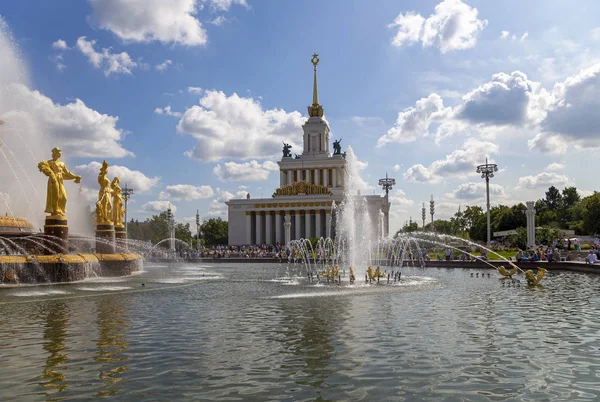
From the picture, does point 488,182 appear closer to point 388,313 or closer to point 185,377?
point 388,313

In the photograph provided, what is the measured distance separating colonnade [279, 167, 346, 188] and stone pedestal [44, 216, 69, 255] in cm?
7715

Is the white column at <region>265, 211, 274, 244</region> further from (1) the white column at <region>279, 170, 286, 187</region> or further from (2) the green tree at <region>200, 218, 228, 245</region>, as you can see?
(2) the green tree at <region>200, 218, 228, 245</region>

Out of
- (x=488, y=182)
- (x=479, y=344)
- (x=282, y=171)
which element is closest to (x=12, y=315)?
(x=479, y=344)

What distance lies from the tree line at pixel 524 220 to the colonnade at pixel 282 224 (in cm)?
2820

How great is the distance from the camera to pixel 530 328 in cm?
1073

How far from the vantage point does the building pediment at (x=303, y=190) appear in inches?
3397

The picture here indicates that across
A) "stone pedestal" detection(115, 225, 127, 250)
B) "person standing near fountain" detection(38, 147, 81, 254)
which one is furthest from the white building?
"person standing near fountain" detection(38, 147, 81, 254)

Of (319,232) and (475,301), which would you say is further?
(319,232)

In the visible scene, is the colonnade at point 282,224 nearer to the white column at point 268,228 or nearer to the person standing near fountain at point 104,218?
the white column at point 268,228

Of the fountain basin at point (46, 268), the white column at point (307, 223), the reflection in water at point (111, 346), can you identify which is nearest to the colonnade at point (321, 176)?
the white column at point (307, 223)

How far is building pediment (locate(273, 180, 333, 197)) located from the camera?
283ft

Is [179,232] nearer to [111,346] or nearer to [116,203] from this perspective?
[116,203]

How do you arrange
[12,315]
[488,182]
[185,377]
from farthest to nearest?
[488,182]
[12,315]
[185,377]

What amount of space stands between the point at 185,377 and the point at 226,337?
270cm
